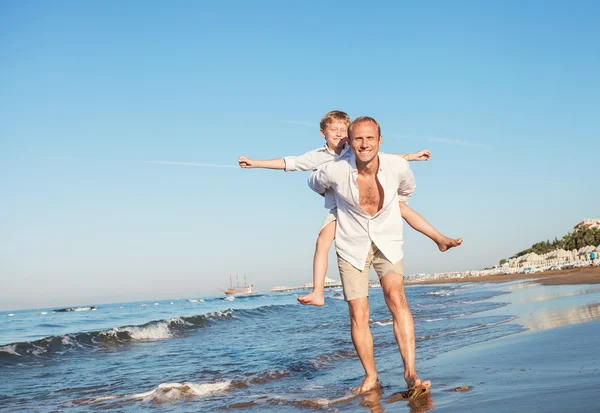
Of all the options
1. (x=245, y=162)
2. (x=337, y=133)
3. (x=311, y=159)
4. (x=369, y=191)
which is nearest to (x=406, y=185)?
(x=369, y=191)

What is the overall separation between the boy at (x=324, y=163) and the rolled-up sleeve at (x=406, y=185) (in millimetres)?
87

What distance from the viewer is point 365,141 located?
3.89 m

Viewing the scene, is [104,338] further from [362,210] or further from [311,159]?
[362,210]

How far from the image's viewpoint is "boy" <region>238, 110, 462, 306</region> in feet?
14.3

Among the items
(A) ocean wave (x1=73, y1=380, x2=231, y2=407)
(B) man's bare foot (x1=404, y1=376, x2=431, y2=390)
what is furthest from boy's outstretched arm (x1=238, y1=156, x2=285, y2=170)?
(A) ocean wave (x1=73, y1=380, x2=231, y2=407)

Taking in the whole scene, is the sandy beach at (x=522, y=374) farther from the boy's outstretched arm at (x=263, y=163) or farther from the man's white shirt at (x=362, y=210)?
the boy's outstretched arm at (x=263, y=163)

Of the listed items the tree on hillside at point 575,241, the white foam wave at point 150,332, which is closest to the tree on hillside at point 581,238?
the tree on hillside at point 575,241

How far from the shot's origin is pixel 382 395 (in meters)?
4.06

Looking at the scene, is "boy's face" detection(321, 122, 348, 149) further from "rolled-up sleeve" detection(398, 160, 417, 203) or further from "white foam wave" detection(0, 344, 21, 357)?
"white foam wave" detection(0, 344, 21, 357)

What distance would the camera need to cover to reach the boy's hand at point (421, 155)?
4.63m

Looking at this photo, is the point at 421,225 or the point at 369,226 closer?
the point at 369,226

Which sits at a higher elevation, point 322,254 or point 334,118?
point 334,118

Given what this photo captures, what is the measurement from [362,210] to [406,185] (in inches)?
17.8

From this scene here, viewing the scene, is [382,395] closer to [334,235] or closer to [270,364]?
[334,235]
